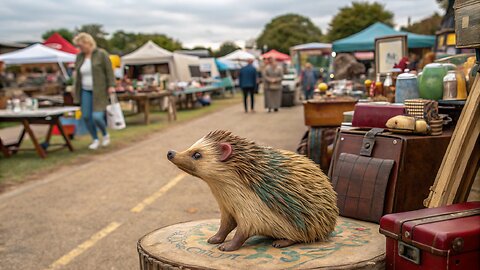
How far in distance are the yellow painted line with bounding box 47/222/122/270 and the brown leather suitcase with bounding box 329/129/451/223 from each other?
2.48 metres

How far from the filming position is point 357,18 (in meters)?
52.0

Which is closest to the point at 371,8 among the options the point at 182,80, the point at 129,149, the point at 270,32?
the point at 270,32

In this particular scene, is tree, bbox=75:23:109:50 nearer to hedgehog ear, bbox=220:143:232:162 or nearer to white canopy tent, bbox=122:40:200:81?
white canopy tent, bbox=122:40:200:81

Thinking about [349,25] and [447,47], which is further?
[349,25]

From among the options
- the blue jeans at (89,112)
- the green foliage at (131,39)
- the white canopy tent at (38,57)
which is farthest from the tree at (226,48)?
the blue jeans at (89,112)

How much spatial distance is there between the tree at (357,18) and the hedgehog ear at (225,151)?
5170 cm

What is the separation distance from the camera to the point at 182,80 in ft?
66.9

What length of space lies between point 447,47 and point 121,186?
8.12m

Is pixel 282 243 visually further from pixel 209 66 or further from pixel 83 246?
pixel 209 66

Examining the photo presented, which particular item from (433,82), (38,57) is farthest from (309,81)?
(433,82)

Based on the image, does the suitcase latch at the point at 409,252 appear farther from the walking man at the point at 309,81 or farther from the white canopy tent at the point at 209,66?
the white canopy tent at the point at 209,66

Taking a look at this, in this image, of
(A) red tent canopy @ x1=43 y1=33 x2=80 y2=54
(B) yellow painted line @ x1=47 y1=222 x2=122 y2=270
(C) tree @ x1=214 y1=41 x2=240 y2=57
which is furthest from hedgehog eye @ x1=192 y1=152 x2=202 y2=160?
(C) tree @ x1=214 y1=41 x2=240 y2=57

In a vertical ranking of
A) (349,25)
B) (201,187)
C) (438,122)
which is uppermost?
(349,25)

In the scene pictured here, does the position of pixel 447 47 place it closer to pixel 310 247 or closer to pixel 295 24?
pixel 310 247
